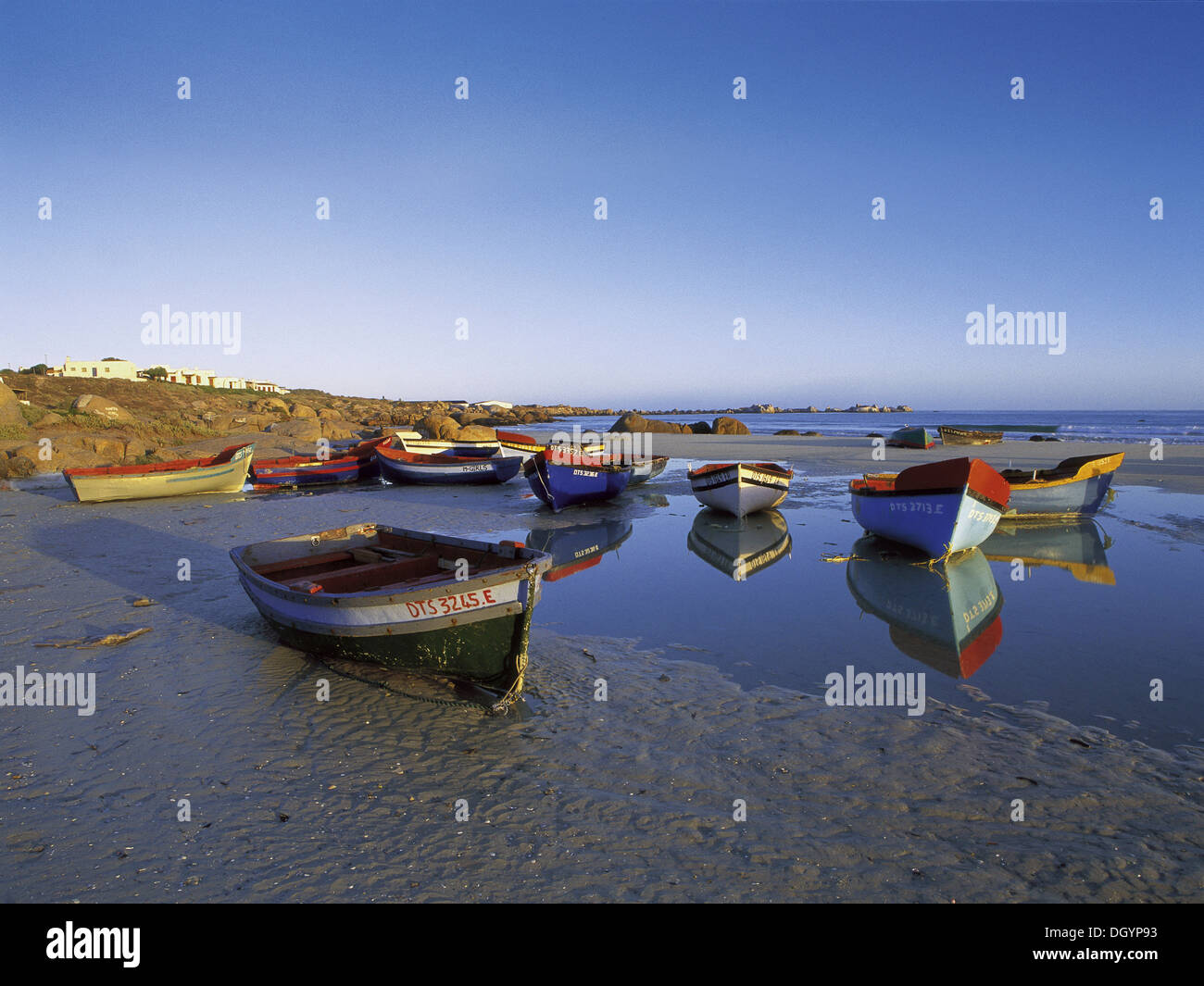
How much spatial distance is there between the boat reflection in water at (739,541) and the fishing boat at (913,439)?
32.8m

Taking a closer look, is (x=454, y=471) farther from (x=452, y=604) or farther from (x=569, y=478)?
(x=452, y=604)

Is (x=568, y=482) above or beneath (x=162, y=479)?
beneath

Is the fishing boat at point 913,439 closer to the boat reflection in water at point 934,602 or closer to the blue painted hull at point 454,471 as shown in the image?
the blue painted hull at point 454,471

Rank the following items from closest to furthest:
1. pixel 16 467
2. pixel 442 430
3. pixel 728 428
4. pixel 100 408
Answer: pixel 16 467, pixel 100 408, pixel 442 430, pixel 728 428

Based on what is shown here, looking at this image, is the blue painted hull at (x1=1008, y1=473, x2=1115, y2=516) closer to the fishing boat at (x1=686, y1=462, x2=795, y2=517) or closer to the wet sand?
the fishing boat at (x1=686, y1=462, x2=795, y2=517)

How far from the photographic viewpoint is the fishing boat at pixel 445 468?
93.6 ft

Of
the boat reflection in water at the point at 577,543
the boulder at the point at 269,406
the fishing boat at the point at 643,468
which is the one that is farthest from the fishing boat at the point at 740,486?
the boulder at the point at 269,406

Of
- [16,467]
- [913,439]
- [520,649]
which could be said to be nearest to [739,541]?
[520,649]

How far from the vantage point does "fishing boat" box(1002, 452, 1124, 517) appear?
17703 mm

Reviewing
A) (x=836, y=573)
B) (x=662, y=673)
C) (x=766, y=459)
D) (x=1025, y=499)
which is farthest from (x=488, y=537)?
(x=766, y=459)

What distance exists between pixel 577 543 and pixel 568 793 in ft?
37.1

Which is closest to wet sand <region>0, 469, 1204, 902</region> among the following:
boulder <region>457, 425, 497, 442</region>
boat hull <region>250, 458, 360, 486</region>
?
boat hull <region>250, 458, 360, 486</region>

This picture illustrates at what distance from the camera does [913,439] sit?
48.4m
